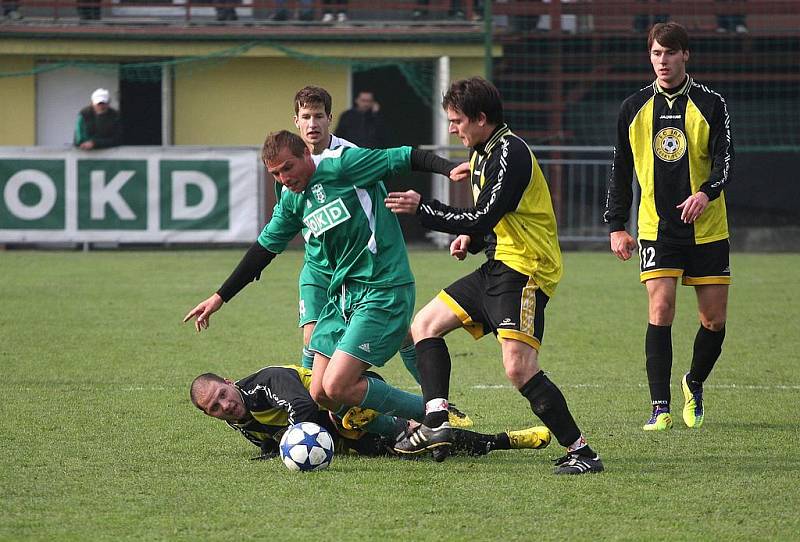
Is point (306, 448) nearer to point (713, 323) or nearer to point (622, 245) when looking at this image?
point (622, 245)

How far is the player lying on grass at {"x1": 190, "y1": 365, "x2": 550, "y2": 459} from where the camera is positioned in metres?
5.44

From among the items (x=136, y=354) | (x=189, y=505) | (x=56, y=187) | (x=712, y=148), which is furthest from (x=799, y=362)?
(x=56, y=187)

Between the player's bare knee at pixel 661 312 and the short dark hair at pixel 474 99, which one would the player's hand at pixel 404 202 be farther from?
the player's bare knee at pixel 661 312

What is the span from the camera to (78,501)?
15.4 feet

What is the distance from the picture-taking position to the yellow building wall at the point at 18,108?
1875 centimetres

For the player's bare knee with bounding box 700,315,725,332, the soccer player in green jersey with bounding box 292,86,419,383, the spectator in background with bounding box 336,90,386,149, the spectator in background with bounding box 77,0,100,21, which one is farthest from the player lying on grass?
the spectator in background with bounding box 77,0,100,21

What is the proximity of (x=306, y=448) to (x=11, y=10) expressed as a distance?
15.7 meters

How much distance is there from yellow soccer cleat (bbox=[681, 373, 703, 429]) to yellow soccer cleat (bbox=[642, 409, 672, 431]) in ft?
0.42

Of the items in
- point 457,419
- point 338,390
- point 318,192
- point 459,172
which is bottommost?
point 457,419

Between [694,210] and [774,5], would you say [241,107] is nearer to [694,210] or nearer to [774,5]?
[774,5]

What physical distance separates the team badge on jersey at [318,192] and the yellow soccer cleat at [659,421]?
6.54ft

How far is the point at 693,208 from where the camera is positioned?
5.89 m

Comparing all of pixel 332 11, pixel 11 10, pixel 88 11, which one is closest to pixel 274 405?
pixel 332 11

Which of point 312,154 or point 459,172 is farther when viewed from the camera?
point 312,154
